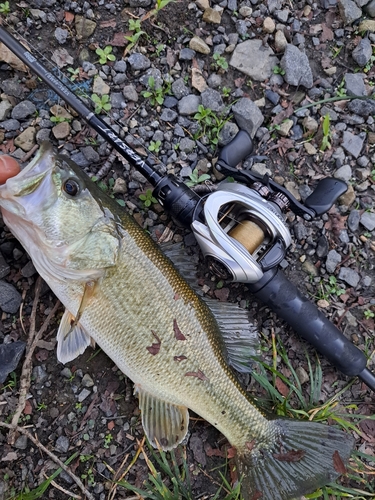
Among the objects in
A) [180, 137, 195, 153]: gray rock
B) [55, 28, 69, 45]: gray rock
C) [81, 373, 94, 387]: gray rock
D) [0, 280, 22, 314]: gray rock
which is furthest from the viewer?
[180, 137, 195, 153]: gray rock

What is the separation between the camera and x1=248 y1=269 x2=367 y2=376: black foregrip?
335 centimetres

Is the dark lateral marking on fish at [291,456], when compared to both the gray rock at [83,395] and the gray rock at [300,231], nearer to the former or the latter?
the gray rock at [83,395]

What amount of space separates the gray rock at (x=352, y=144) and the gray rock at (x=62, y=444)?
343cm

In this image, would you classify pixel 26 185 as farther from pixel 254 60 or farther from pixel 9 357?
pixel 254 60

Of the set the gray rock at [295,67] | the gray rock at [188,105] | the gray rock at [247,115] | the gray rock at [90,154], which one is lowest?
the gray rock at [90,154]

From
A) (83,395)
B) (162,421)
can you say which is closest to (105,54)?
(83,395)

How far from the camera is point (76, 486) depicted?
3277mm

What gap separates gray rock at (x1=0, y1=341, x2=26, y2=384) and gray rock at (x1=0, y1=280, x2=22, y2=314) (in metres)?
0.26

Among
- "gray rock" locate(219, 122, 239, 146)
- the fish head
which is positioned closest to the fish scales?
the fish head

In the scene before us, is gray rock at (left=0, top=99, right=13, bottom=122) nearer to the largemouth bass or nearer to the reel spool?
the largemouth bass

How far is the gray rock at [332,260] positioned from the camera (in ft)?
12.7

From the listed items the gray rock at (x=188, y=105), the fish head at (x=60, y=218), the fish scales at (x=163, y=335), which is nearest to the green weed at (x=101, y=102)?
the gray rock at (x=188, y=105)

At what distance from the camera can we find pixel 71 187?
2947 millimetres

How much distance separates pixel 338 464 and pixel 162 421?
51.7 inches
